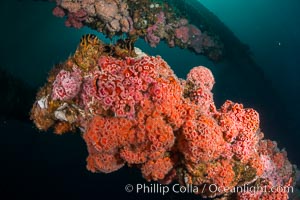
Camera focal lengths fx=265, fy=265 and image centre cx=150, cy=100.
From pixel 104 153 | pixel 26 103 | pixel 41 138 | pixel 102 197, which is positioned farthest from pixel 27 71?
pixel 104 153

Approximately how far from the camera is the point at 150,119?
4277mm

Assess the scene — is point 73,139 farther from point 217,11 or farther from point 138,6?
point 217,11

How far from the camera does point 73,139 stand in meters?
34.7

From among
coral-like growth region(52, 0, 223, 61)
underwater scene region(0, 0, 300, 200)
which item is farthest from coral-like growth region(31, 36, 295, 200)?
coral-like growth region(52, 0, 223, 61)

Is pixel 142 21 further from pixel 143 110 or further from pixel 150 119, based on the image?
pixel 150 119

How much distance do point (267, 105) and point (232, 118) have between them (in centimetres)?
2131

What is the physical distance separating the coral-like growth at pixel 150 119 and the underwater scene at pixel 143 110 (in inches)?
0.7

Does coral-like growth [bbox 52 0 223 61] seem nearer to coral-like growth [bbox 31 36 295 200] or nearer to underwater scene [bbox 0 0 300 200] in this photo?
underwater scene [bbox 0 0 300 200]

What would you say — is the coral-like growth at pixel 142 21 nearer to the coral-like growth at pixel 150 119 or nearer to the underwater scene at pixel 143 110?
the underwater scene at pixel 143 110

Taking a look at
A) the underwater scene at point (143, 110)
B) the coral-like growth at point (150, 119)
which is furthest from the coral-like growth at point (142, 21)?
the coral-like growth at point (150, 119)

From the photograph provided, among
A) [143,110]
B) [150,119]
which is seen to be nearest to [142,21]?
[143,110]

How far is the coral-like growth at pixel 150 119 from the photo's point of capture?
171 inches

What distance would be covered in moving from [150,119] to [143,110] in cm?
21

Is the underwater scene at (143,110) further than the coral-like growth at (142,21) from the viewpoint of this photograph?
No
